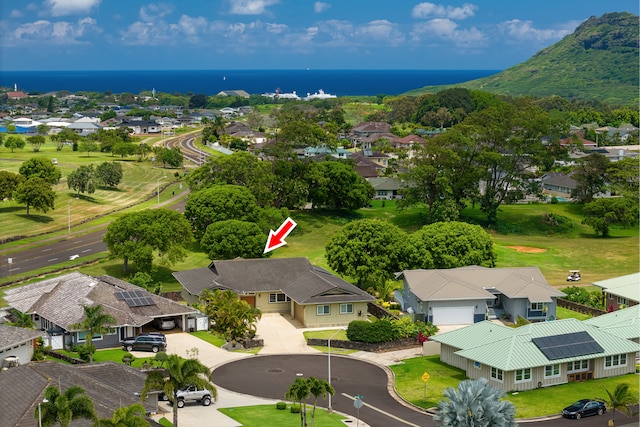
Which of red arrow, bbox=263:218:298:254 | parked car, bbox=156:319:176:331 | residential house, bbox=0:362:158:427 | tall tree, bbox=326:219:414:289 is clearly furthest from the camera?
red arrow, bbox=263:218:298:254

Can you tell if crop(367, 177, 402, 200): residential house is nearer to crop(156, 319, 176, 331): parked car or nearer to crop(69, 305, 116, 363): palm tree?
crop(156, 319, 176, 331): parked car

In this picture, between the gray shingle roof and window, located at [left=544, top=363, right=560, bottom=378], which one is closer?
window, located at [left=544, top=363, right=560, bottom=378]

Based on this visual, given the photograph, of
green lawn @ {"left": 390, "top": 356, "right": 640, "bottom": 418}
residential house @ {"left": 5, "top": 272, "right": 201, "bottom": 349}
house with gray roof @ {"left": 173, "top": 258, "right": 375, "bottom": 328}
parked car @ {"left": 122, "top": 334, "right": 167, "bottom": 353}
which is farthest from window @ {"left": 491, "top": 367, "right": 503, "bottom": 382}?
residential house @ {"left": 5, "top": 272, "right": 201, "bottom": 349}

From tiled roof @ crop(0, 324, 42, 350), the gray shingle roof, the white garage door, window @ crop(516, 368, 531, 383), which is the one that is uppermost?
tiled roof @ crop(0, 324, 42, 350)

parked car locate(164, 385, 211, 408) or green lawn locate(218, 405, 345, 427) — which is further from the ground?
parked car locate(164, 385, 211, 408)

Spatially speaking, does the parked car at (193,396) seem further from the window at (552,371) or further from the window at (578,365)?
the window at (578,365)

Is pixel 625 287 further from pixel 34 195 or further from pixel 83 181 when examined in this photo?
pixel 83 181

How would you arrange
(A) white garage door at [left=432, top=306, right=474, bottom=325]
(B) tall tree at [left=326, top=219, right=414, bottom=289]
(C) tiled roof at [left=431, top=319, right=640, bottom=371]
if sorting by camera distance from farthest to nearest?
(B) tall tree at [left=326, top=219, right=414, bottom=289] < (A) white garage door at [left=432, top=306, right=474, bottom=325] < (C) tiled roof at [left=431, top=319, right=640, bottom=371]

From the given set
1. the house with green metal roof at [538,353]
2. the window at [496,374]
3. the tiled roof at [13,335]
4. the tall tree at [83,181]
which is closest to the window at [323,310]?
the house with green metal roof at [538,353]

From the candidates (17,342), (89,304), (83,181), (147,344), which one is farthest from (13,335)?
(83,181)
